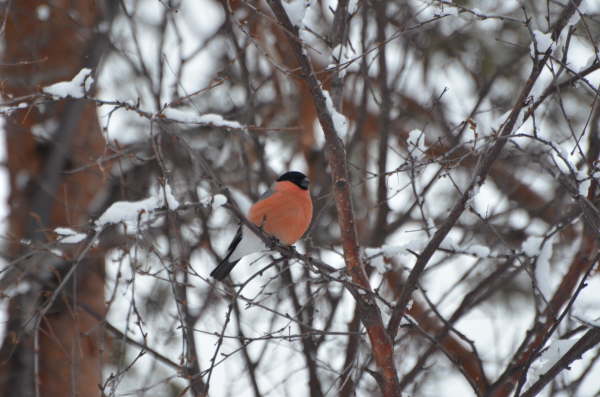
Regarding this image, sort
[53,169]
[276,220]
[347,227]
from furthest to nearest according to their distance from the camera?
[53,169], [276,220], [347,227]

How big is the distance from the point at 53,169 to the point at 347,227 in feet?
10.2

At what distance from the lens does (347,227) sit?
2.97 m

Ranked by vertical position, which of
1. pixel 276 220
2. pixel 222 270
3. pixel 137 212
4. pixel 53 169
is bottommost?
pixel 137 212

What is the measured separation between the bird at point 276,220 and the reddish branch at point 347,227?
53.9 inches

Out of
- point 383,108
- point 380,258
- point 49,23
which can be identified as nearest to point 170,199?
point 380,258

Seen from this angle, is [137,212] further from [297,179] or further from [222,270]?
[297,179]

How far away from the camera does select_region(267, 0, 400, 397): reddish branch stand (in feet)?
9.05

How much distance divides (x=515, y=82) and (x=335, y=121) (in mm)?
3391

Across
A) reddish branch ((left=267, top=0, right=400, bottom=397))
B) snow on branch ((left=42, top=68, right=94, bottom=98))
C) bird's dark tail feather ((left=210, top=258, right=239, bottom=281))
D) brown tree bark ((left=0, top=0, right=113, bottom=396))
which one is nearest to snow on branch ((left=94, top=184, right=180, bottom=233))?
snow on branch ((left=42, top=68, right=94, bottom=98))

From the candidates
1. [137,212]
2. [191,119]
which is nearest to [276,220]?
[191,119]

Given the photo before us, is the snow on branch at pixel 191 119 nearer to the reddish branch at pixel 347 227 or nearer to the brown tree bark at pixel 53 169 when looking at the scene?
the reddish branch at pixel 347 227

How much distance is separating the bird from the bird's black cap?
8 cm

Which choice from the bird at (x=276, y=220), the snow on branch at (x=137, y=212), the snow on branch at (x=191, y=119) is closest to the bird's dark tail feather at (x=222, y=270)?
the bird at (x=276, y=220)

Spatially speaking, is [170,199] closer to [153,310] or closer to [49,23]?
[153,310]
